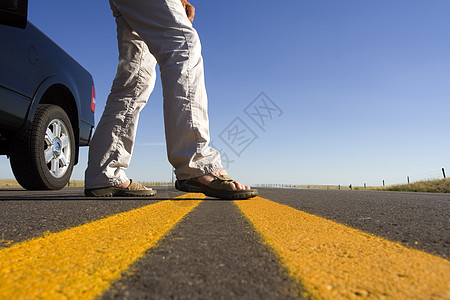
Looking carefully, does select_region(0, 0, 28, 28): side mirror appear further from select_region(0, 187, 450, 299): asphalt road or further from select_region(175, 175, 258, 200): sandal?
select_region(175, 175, 258, 200): sandal

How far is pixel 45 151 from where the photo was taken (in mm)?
3984

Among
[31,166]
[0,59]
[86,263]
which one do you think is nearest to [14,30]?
[0,59]

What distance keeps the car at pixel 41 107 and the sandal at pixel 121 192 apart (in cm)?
110

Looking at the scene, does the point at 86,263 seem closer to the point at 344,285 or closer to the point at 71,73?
the point at 344,285

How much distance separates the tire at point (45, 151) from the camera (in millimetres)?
3725

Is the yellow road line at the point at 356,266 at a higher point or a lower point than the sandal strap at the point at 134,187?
lower

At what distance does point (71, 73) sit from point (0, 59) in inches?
51.1

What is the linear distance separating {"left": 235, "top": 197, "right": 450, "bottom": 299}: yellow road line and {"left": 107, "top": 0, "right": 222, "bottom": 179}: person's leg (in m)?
1.34

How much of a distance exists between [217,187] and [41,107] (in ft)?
8.02

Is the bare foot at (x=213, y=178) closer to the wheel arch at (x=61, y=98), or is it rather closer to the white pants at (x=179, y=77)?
the white pants at (x=179, y=77)

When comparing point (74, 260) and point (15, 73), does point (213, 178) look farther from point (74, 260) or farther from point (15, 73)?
point (15, 73)

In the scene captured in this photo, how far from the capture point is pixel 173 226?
4.92 feet

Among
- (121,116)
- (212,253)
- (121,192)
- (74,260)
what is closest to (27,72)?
(121,116)

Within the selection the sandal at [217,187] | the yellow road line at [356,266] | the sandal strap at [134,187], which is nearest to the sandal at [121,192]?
the sandal strap at [134,187]
